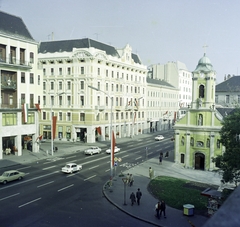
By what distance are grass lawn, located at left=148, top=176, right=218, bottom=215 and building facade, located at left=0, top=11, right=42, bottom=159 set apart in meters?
25.3

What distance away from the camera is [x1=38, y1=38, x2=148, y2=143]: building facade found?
215ft

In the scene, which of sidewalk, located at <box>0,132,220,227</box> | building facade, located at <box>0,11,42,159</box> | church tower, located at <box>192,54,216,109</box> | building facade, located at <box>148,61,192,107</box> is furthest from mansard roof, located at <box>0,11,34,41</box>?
building facade, located at <box>148,61,192,107</box>

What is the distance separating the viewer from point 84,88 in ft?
216

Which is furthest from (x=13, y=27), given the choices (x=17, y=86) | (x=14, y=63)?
(x=17, y=86)

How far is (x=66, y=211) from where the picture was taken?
22.6 m

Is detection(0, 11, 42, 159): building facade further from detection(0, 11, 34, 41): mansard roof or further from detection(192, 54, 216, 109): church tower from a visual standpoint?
detection(192, 54, 216, 109): church tower

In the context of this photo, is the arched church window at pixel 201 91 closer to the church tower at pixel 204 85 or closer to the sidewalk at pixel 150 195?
the church tower at pixel 204 85

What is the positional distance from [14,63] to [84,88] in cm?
2176

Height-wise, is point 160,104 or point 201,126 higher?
point 160,104

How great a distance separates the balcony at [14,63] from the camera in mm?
44569

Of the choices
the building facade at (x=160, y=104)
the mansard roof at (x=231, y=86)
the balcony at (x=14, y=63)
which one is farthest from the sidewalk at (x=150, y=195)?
the building facade at (x=160, y=104)

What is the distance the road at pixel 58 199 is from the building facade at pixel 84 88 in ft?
83.2

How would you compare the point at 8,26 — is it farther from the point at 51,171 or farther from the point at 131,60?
the point at 131,60

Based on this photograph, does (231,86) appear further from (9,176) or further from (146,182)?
(9,176)
